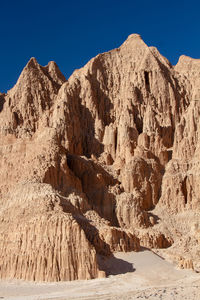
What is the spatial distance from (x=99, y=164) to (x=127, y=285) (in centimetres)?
2887

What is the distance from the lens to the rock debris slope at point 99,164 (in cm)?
3850

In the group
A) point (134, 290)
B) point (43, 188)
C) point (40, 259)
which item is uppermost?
point (43, 188)

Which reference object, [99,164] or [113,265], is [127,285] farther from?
[99,164]

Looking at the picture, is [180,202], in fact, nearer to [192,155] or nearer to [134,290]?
[192,155]

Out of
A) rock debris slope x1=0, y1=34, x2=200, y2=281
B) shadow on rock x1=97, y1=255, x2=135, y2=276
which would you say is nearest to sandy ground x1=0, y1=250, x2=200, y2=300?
shadow on rock x1=97, y1=255, x2=135, y2=276

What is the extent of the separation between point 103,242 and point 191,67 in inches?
1868

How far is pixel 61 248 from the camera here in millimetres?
37188

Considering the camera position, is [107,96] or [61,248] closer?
[61,248]

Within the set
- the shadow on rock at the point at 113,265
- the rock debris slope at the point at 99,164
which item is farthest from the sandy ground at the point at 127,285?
the rock debris slope at the point at 99,164

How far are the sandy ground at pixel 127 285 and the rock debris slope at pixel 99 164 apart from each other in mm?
1770

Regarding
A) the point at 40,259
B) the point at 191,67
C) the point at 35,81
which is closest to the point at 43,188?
the point at 40,259

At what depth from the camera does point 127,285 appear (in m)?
33.7

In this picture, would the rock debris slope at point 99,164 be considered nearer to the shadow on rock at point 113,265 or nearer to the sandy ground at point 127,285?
the shadow on rock at point 113,265

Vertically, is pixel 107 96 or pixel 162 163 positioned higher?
pixel 107 96
